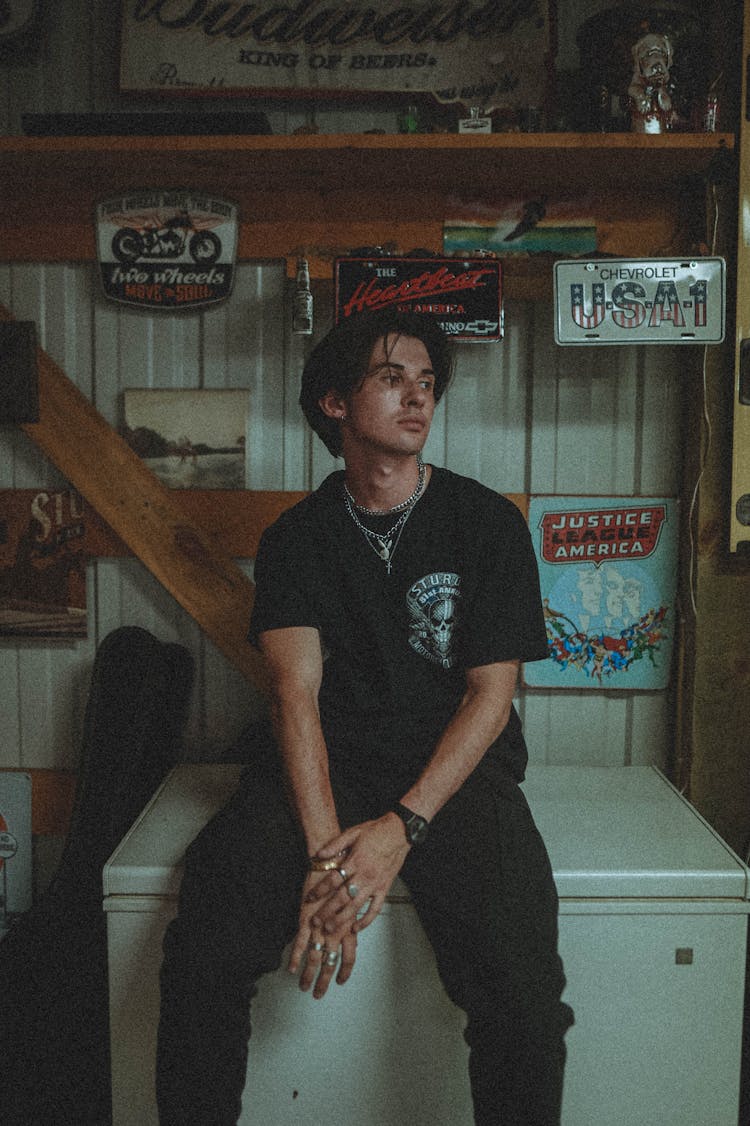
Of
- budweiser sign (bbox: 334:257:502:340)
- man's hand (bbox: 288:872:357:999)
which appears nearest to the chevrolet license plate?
budweiser sign (bbox: 334:257:502:340)

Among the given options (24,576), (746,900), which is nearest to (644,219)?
(746,900)

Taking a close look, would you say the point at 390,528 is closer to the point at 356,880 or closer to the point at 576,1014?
the point at 356,880

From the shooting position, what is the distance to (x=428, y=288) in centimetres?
194

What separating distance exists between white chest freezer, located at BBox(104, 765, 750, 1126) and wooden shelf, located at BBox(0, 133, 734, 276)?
5.02 ft

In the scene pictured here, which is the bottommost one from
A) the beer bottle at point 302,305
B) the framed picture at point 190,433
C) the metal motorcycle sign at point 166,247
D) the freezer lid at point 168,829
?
the freezer lid at point 168,829

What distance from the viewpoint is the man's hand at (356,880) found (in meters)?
1.42

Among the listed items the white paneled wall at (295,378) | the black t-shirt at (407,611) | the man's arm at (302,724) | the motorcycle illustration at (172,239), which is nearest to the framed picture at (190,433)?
the white paneled wall at (295,378)

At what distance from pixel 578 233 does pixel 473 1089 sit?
73.5 inches

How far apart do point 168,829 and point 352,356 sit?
3.47 ft

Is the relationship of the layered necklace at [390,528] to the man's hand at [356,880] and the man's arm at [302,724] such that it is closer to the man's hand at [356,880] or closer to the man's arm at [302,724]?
the man's arm at [302,724]

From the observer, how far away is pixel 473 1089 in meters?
1.36

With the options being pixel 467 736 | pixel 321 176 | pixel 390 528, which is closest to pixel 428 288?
pixel 321 176

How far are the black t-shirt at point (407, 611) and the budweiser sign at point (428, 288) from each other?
46 cm

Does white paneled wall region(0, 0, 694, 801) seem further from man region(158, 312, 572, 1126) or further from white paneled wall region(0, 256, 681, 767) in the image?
man region(158, 312, 572, 1126)
